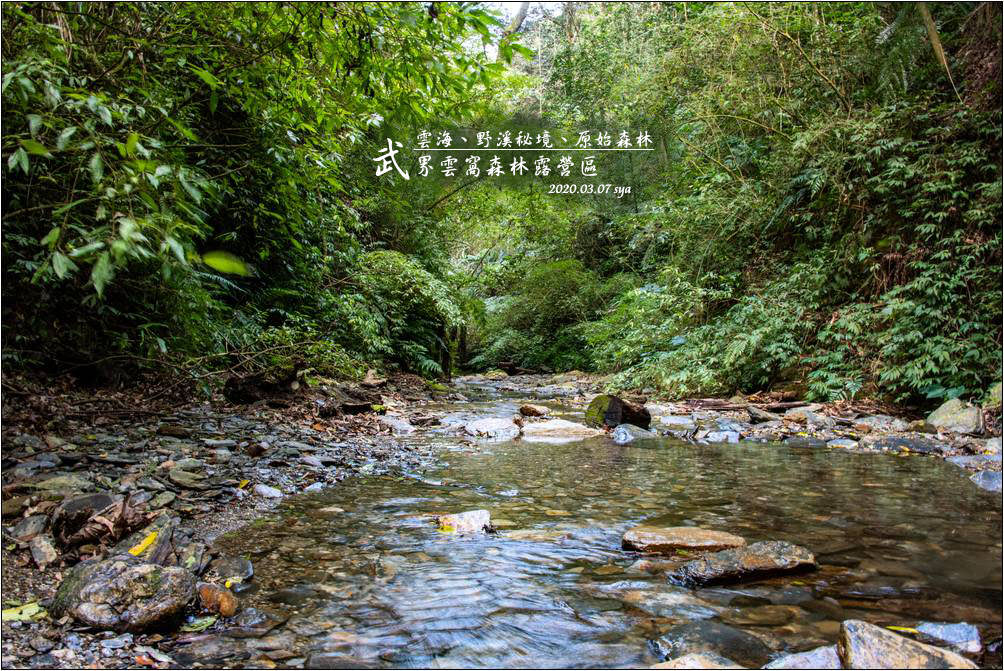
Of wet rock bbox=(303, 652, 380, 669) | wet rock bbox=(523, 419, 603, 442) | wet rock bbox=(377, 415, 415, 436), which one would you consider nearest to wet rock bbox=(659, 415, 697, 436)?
wet rock bbox=(523, 419, 603, 442)

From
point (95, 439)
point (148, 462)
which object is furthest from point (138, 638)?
point (95, 439)

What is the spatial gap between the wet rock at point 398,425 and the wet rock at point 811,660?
4.79 metres

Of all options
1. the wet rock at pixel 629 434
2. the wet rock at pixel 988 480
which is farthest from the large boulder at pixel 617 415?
the wet rock at pixel 988 480

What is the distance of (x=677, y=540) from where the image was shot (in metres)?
2.74

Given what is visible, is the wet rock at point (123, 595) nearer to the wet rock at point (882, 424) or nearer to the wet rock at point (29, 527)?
the wet rock at point (29, 527)

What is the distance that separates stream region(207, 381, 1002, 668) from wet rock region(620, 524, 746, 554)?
0.09 meters

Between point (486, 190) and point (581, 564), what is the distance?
39.4 ft

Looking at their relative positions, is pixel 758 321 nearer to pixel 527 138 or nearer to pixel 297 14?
pixel 527 138

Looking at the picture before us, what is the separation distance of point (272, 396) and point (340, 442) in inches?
60.6

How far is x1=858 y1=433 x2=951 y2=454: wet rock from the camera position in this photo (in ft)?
17.1

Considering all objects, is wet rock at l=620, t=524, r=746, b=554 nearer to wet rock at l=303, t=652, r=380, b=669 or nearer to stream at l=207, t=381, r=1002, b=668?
stream at l=207, t=381, r=1002, b=668

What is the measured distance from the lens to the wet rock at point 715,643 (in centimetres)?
178

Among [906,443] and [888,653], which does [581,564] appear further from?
[906,443]

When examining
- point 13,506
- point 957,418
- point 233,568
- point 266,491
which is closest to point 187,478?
point 266,491
